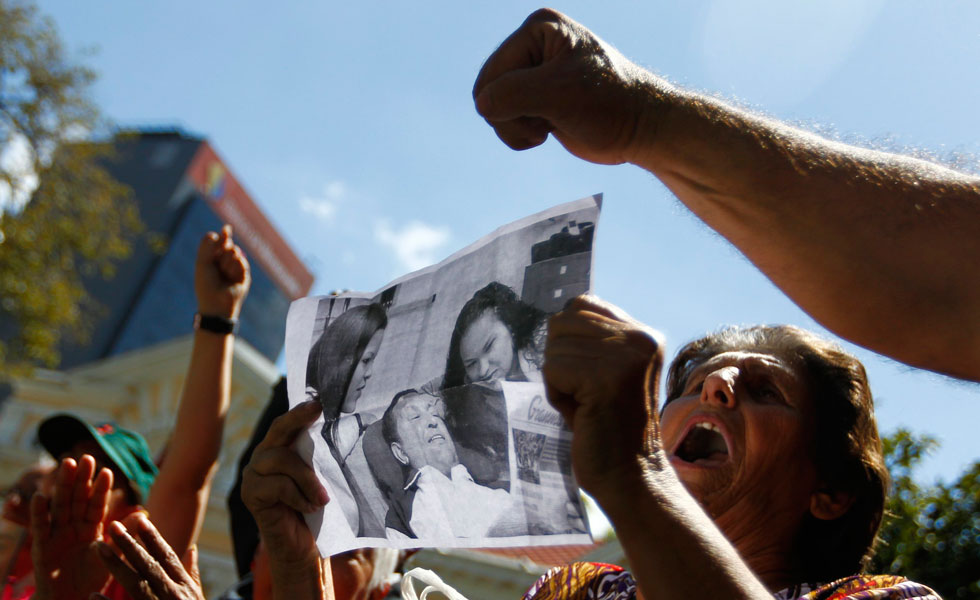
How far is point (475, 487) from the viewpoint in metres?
1.26

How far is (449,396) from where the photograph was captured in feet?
4.20

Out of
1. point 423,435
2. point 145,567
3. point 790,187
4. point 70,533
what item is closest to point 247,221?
point 70,533

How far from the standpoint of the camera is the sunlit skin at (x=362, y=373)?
142 centimetres

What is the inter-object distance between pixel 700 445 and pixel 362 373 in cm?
67

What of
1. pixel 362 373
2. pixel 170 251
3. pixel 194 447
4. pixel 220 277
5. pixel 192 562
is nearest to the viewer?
pixel 362 373

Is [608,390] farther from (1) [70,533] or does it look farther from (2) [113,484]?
(2) [113,484]

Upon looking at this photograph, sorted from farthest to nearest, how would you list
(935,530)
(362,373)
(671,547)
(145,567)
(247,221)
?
(247,221) → (935,530) → (145,567) → (362,373) → (671,547)

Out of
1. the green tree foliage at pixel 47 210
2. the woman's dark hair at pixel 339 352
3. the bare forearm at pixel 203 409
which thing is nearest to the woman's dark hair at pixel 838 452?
the woman's dark hair at pixel 339 352

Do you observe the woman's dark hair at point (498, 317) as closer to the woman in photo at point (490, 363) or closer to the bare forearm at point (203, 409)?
the woman in photo at point (490, 363)

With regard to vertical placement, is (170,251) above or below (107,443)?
above

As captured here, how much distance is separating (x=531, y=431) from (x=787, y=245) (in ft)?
1.50

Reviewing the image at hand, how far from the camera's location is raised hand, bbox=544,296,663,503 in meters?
0.97

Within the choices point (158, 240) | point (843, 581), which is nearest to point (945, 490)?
point (843, 581)

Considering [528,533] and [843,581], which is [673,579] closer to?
[528,533]
